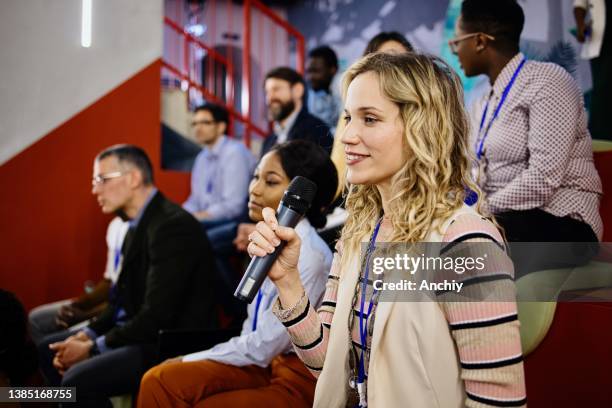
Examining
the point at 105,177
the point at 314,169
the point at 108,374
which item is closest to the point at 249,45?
the point at 105,177

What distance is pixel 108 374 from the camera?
2.23 m

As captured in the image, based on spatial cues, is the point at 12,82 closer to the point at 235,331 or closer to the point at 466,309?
the point at 235,331

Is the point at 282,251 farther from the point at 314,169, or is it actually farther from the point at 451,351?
the point at 314,169

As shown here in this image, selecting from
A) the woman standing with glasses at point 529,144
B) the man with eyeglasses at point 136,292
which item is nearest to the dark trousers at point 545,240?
the woman standing with glasses at point 529,144

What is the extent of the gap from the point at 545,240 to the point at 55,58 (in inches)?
74.8

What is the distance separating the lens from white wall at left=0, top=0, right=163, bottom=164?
1983 mm

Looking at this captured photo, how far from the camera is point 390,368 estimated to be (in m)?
1.15

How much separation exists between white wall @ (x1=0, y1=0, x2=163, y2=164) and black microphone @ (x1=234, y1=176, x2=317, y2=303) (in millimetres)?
1202

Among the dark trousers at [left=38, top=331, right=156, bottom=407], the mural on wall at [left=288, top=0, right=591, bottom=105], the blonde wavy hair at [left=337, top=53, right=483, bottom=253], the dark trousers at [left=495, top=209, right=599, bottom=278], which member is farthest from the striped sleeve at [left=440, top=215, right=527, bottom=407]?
the dark trousers at [left=38, top=331, right=156, bottom=407]

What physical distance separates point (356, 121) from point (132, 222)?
6.11ft

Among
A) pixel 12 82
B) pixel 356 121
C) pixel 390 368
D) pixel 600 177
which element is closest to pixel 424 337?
pixel 390 368

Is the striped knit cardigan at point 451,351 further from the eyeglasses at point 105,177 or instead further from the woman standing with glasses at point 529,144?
the eyeglasses at point 105,177

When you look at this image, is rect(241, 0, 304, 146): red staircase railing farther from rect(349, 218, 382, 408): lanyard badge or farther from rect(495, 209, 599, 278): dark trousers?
rect(349, 218, 382, 408): lanyard badge

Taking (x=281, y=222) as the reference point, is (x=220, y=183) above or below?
above
